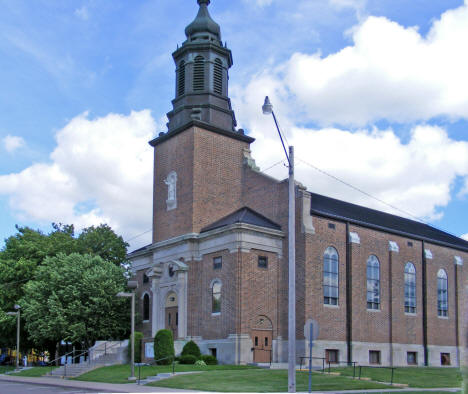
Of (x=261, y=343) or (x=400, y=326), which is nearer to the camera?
(x=261, y=343)

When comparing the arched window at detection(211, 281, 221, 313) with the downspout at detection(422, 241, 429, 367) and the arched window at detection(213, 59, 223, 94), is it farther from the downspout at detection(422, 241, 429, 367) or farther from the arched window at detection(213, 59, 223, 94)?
the downspout at detection(422, 241, 429, 367)

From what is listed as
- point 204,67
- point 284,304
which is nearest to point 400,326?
point 284,304

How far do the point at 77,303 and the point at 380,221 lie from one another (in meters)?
23.3

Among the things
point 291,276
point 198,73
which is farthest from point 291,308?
point 198,73

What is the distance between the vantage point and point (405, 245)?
Result: 44.0m

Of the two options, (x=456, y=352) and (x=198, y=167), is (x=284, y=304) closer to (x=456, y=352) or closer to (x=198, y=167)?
(x=198, y=167)

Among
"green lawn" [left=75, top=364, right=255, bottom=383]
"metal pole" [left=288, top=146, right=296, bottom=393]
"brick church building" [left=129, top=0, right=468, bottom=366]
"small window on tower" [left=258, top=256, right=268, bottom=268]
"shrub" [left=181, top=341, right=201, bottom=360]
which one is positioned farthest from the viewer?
"small window on tower" [left=258, top=256, right=268, bottom=268]

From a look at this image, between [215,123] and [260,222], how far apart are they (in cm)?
806

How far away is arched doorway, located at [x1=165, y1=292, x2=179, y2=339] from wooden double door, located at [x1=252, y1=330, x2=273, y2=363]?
556 centimetres

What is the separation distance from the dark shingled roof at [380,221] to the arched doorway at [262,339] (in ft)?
24.8

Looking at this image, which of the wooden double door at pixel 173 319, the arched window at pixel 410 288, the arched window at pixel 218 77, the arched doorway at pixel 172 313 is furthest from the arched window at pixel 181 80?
the arched window at pixel 410 288

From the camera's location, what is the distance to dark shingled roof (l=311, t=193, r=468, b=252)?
39.9 metres

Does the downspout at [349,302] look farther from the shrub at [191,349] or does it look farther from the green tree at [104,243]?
the green tree at [104,243]

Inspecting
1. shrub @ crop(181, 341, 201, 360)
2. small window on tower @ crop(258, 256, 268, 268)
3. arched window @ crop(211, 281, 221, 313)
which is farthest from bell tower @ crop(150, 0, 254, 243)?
shrub @ crop(181, 341, 201, 360)
